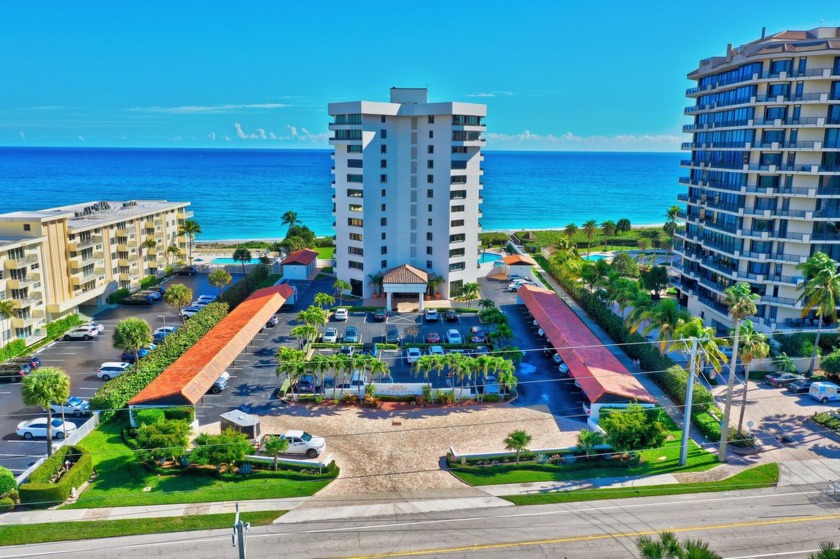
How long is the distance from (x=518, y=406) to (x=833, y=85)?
131 ft

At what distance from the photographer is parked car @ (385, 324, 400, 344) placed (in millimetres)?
62406

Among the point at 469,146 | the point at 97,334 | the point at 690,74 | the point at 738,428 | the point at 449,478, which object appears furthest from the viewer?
the point at 469,146

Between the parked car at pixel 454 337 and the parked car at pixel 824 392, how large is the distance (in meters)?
29.6

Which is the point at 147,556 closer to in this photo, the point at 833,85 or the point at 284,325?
the point at 284,325

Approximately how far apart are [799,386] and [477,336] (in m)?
27.4

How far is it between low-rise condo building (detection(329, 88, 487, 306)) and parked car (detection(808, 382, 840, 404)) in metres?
40.3

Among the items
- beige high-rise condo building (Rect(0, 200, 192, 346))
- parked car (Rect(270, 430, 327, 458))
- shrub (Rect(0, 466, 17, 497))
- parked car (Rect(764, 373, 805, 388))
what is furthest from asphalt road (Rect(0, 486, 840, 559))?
beige high-rise condo building (Rect(0, 200, 192, 346))

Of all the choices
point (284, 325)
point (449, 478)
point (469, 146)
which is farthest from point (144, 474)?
point (469, 146)

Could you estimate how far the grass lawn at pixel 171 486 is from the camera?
34.8 m

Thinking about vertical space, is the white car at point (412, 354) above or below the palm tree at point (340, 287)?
below

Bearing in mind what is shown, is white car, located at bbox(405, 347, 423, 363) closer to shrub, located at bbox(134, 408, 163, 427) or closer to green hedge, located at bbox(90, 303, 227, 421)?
green hedge, located at bbox(90, 303, 227, 421)

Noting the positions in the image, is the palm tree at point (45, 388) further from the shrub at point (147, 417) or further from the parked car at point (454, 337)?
the parked car at point (454, 337)

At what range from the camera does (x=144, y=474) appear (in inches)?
1471

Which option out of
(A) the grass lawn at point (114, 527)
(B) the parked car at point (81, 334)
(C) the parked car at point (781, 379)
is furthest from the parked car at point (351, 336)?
(C) the parked car at point (781, 379)
